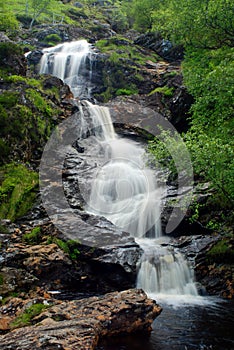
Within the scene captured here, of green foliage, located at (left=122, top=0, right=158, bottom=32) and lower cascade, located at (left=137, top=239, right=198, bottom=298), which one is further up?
green foliage, located at (left=122, top=0, right=158, bottom=32)

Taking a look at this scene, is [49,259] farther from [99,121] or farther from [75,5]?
[75,5]

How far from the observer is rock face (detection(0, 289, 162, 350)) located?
6621mm

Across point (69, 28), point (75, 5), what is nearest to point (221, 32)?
point (69, 28)

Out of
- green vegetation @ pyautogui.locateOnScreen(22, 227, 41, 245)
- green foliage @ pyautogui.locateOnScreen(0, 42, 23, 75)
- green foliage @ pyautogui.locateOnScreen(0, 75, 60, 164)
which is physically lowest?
green vegetation @ pyautogui.locateOnScreen(22, 227, 41, 245)

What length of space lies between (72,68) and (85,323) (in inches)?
1131

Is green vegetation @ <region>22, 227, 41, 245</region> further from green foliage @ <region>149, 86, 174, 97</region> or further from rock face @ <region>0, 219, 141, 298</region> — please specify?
green foliage @ <region>149, 86, 174, 97</region>

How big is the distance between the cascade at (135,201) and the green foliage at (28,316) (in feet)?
16.0

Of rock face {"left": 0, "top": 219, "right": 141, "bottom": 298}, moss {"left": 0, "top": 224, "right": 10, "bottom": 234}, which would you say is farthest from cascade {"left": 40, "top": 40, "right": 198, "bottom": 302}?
moss {"left": 0, "top": 224, "right": 10, "bottom": 234}

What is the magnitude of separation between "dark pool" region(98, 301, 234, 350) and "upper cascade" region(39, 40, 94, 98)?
74.9 ft

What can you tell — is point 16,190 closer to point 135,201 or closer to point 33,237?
point 33,237

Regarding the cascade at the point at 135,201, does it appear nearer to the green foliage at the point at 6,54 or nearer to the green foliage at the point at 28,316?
the green foliage at the point at 28,316

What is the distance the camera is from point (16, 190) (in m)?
15.0

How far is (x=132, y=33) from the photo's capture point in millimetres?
49781

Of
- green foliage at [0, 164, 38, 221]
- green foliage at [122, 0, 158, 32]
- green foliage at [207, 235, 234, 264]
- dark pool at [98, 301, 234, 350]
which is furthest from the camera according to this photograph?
green foliage at [122, 0, 158, 32]
